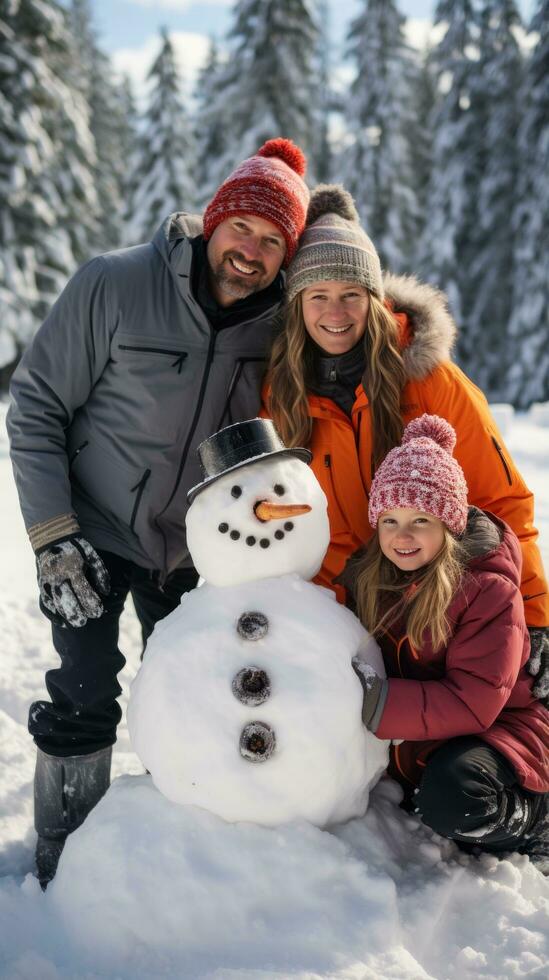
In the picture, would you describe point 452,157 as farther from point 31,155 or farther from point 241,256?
point 241,256

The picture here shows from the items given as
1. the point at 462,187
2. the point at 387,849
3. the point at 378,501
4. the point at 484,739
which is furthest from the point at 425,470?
the point at 462,187

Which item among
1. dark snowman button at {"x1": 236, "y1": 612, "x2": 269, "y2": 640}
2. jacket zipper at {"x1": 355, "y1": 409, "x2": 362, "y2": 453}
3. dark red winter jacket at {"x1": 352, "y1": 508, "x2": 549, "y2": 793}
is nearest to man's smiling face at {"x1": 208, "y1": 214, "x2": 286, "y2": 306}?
jacket zipper at {"x1": 355, "y1": 409, "x2": 362, "y2": 453}

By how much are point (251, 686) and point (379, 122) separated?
19.8 meters

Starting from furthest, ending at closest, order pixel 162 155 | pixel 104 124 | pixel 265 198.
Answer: pixel 104 124 → pixel 162 155 → pixel 265 198

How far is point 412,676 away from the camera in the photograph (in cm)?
233

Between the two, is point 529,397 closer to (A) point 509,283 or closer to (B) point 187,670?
(A) point 509,283

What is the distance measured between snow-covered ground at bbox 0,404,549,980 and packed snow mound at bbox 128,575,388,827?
0.29ft

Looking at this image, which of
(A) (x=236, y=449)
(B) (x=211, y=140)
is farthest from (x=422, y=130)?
(A) (x=236, y=449)

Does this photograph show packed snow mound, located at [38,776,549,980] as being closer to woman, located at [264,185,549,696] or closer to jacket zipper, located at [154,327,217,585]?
woman, located at [264,185,549,696]

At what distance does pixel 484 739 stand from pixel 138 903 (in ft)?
3.47

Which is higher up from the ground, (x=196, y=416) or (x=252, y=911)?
(x=196, y=416)

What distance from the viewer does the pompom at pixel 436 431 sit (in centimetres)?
237

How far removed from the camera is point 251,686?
193 centimetres

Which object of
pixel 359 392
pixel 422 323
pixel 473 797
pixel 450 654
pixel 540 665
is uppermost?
pixel 422 323
